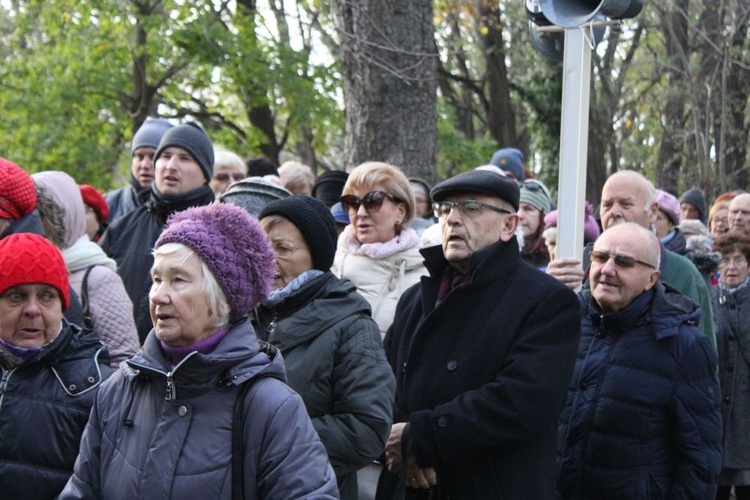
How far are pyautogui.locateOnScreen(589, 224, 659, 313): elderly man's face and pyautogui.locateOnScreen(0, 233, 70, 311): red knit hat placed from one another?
2.59m

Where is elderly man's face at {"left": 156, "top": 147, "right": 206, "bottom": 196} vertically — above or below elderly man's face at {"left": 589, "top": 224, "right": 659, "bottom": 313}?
Result: above

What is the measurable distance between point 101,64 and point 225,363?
592 inches

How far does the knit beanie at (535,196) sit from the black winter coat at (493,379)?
2.99 m

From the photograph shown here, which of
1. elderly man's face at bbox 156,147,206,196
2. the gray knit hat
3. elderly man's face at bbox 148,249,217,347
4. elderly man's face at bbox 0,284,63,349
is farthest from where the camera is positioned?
elderly man's face at bbox 156,147,206,196

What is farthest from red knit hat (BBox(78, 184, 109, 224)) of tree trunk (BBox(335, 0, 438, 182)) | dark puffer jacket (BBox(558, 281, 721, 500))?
dark puffer jacket (BBox(558, 281, 721, 500))

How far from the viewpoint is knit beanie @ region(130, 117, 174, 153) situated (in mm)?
6918

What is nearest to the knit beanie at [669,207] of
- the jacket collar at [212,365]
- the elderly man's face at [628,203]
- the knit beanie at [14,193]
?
the elderly man's face at [628,203]

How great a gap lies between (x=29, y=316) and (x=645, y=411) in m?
2.80

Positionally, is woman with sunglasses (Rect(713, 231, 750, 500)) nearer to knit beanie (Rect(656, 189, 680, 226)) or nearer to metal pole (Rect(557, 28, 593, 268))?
knit beanie (Rect(656, 189, 680, 226))

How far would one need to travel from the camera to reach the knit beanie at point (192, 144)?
5.70m

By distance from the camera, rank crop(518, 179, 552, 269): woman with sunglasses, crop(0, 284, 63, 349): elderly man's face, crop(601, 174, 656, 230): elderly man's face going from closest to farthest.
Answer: crop(0, 284, 63, 349): elderly man's face
crop(601, 174, 656, 230): elderly man's face
crop(518, 179, 552, 269): woman with sunglasses

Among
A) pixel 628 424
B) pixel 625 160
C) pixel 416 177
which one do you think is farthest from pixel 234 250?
pixel 625 160

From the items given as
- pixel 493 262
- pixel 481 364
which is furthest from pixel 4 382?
pixel 493 262

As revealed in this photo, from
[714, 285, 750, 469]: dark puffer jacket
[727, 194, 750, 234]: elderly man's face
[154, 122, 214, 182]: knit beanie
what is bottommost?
[714, 285, 750, 469]: dark puffer jacket
